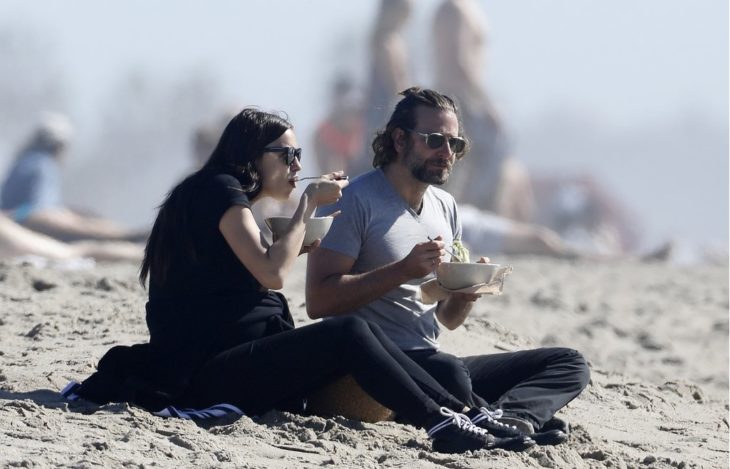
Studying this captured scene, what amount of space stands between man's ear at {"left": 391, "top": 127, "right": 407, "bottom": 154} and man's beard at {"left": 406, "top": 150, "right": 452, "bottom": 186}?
2.6 inches

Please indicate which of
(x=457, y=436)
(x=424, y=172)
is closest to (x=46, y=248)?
(x=424, y=172)

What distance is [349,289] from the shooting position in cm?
498

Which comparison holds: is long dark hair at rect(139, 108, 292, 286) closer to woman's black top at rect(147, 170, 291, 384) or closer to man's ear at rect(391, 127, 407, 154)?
woman's black top at rect(147, 170, 291, 384)

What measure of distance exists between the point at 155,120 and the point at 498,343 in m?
28.8

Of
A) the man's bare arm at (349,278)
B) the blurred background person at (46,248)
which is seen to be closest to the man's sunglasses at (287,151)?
the man's bare arm at (349,278)

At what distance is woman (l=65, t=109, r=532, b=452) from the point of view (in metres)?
4.79

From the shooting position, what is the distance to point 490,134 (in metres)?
14.2

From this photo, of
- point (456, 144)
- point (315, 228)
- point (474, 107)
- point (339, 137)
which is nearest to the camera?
point (315, 228)

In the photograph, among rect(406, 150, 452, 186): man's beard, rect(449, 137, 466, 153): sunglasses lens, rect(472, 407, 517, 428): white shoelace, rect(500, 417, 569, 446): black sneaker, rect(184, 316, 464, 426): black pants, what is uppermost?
rect(449, 137, 466, 153): sunglasses lens

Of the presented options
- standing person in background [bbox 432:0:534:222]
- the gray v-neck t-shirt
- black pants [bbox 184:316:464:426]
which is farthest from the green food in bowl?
standing person in background [bbox 432:0:534:222]

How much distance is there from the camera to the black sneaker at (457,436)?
15.5 ft

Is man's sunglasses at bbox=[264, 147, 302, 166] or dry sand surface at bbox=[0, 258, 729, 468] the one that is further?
man's sunglasses at bbox=[264, 147, 302, 166]

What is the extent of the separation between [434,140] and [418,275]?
582 millimetres

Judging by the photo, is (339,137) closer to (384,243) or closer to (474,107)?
(474,107)
